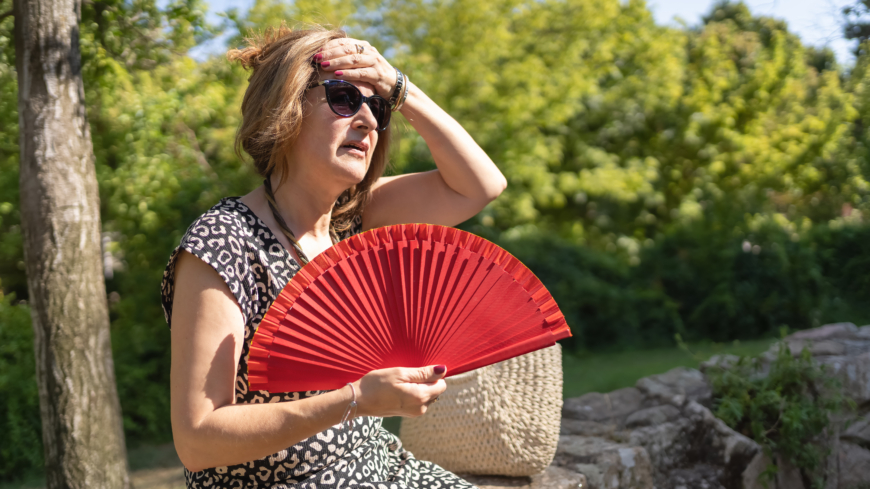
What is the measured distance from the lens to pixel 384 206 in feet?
7.04

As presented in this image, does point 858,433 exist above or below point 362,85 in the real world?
below

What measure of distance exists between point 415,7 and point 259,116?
1330 cm

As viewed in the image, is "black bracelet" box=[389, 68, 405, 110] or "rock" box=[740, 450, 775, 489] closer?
"black bracelet" box=[389, 68, 405, 110]

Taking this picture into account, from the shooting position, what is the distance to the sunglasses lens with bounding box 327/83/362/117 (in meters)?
1.70

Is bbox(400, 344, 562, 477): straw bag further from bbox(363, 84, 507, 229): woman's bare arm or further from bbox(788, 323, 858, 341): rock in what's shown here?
bbox(788, 323, 858, 341): rock

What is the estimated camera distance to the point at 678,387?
184 inches

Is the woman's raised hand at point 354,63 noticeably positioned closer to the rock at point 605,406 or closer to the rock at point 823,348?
the rock at point 605,406

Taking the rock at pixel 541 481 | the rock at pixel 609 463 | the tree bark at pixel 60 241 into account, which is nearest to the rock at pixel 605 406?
the rock at pixel 609 463

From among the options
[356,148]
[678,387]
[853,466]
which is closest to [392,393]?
[356,148]

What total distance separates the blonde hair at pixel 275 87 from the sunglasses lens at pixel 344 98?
A: 0.22 feet

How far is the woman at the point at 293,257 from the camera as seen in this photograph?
4.68 feet

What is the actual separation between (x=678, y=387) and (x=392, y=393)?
3800 millimetres

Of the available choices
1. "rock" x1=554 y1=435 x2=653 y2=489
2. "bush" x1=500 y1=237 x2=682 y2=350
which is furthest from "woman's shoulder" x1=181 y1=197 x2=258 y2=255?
"bush" x1=500 y1=237 x2=682 y2=350

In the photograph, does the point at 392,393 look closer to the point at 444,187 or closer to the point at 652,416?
the point at 444,187
